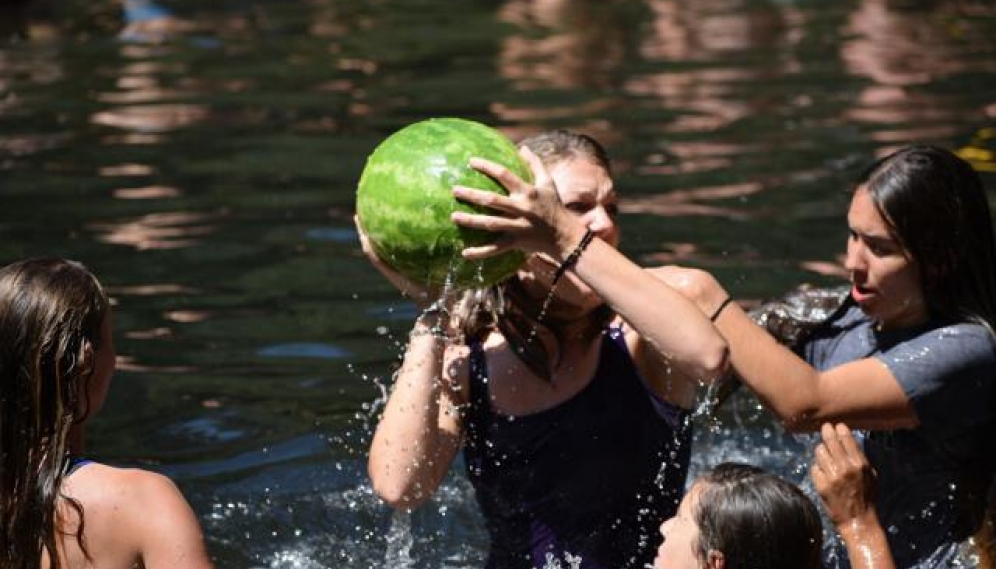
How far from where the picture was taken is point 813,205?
9828 mm

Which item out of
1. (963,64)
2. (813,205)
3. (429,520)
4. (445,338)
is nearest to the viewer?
(445,338)

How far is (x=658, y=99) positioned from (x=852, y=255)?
7.98 metres

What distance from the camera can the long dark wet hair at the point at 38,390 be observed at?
12.1 feet

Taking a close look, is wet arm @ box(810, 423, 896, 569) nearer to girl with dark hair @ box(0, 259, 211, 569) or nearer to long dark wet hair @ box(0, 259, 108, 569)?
girl with dark hair @ box(0, 259, 211, 569)

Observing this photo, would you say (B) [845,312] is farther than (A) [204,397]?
No

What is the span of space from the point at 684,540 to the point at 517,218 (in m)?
0.95

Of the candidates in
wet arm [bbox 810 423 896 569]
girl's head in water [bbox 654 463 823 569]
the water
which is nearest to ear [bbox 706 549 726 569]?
girl's head in water [bbox 654 463 823 569]

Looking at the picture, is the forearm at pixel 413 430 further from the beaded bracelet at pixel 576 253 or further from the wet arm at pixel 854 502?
the wet arm at pixel 854 502

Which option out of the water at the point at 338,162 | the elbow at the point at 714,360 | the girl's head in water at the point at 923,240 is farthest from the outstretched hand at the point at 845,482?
the water at the point at 338,162

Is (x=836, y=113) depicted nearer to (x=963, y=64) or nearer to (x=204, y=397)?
(x=963, y=64)

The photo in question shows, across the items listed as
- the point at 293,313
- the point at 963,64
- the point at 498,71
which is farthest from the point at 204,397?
the point at 963,64

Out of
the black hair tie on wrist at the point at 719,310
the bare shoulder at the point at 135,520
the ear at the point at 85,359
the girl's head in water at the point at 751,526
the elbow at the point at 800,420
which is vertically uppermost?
the ear at the point at 85,359

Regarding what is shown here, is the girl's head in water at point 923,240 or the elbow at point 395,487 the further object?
the girl's head in water at point 923,240

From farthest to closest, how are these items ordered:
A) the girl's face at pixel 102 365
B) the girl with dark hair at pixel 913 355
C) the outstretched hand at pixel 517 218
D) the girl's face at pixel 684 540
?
the girl with dark hair at pixel 913 355
the girl's face at pixel 684 540
the outstretched hand at pixel 517 218
the girl's face at pixel 102 365
